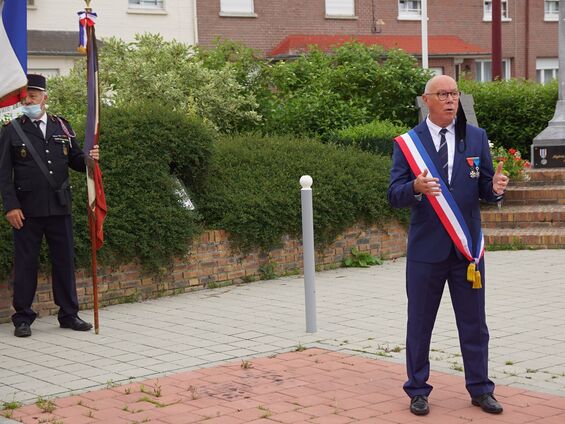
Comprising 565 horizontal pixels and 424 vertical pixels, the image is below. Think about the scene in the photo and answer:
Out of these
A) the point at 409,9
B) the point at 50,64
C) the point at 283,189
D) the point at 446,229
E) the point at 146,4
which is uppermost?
the point at 409,9

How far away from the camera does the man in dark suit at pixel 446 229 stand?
6.30 m

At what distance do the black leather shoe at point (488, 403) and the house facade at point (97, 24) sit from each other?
21.9m

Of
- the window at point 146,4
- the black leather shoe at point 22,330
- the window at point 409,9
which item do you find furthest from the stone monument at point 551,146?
the window at point 409,9

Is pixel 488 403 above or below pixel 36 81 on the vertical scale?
below

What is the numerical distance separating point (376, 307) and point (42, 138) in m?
3.40

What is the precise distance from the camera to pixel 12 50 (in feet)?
22.8

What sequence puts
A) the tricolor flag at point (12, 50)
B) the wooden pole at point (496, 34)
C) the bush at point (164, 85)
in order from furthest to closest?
the wooden pole at point (496, 34) → the bush at point (164, 85) → the tricolor flag at point (12, 50)

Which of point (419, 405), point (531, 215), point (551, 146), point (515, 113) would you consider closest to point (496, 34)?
point (515, 113)

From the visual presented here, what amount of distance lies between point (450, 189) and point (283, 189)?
578cm

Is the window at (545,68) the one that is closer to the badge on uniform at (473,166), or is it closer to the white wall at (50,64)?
the white wall at (50,64)

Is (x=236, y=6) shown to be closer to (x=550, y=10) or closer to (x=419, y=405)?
(x=550, y=10)

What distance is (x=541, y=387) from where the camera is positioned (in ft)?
22.4

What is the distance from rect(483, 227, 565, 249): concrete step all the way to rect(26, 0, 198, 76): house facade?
1579cm

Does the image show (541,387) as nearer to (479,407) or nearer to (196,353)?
(479,407)
